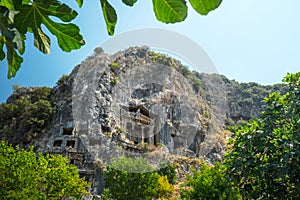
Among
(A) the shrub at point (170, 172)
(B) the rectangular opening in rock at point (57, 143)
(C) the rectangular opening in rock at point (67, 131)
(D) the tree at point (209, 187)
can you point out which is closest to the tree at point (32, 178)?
(D) the tree at point (209, 187)

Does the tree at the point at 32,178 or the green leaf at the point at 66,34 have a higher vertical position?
the green leaf at the point at 66,34

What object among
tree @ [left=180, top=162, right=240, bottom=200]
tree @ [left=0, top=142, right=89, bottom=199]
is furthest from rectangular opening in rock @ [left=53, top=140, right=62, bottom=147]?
tree @ [left=180, top=162, right=240, bottom=200]

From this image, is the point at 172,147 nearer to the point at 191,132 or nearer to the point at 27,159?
the point at 191,132

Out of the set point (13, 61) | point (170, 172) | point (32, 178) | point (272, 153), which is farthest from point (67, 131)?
point (13, 61)

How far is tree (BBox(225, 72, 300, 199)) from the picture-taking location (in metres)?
4.90

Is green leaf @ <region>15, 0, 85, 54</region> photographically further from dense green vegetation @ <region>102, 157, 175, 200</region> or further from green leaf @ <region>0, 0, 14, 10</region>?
dense green vegetation @ <region>102, 157, 175, 200</region>

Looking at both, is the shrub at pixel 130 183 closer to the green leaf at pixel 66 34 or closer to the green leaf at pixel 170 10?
the green leaf at pixel 66 34

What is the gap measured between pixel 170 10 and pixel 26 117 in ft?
109

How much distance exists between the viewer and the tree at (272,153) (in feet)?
16.1

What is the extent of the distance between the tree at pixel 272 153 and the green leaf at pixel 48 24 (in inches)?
184

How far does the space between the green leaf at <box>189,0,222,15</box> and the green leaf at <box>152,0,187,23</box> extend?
0.20 ft

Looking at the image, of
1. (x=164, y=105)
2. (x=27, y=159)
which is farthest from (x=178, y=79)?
(x=27, y=159)

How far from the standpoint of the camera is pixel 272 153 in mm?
5293

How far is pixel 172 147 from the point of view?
32.2m
